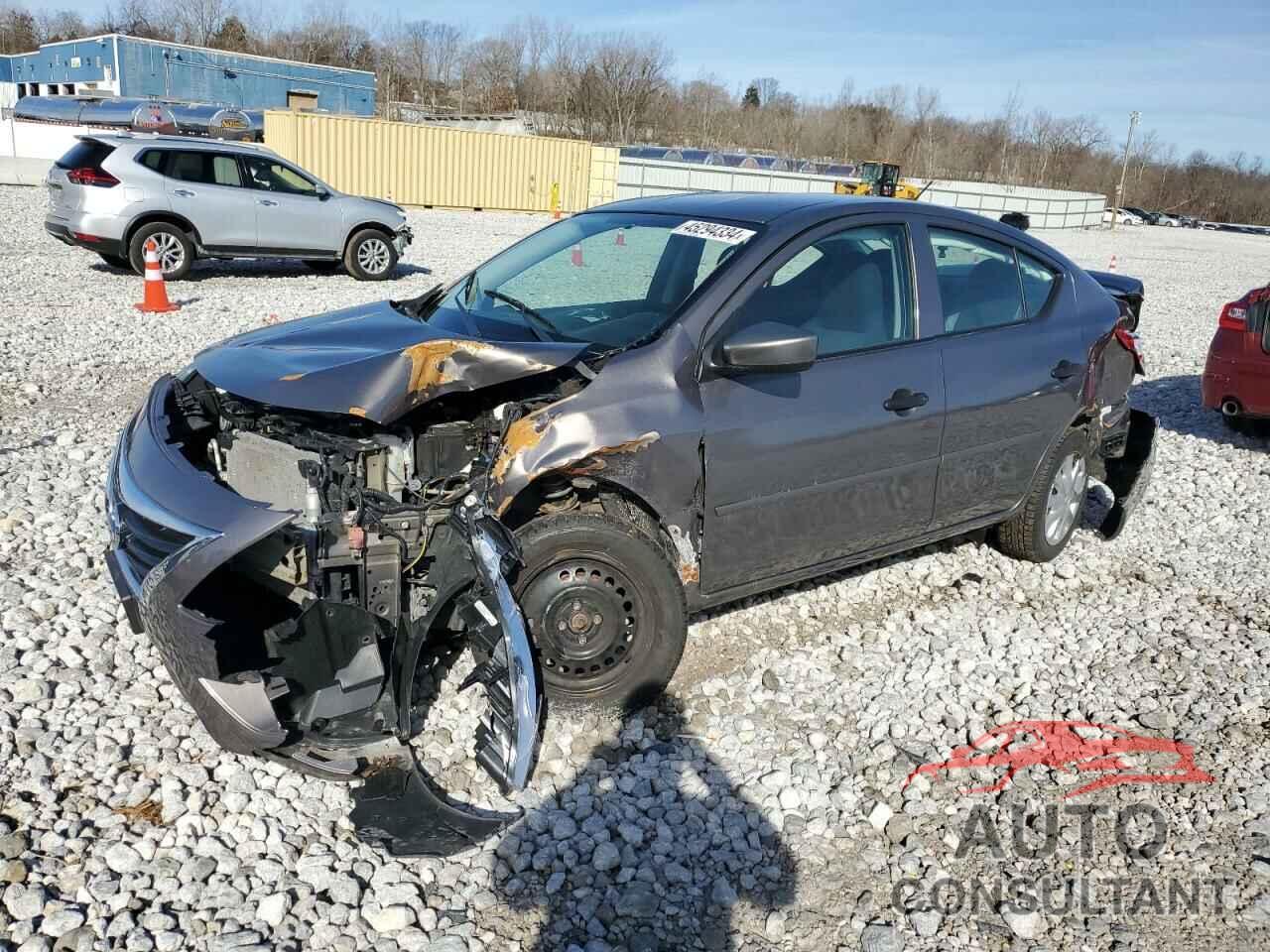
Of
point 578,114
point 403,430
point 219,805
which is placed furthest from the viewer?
point 578,114

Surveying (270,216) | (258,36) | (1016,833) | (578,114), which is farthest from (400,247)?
(258,36)

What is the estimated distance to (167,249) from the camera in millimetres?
12609

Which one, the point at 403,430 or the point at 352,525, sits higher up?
the point at 403,430

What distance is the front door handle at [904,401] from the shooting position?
13.5 ft

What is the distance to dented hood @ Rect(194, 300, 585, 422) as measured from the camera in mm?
3150

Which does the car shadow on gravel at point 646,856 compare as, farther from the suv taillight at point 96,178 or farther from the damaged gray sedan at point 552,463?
the suv taillight at point 96,178

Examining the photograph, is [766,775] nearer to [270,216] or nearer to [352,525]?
[352,525]

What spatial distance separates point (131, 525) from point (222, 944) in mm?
1360

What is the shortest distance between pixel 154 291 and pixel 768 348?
9060mm

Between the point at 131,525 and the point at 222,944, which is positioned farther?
the point at 131,525

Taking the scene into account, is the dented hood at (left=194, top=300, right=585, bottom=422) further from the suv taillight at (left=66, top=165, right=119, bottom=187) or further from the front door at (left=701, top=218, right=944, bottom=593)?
the suv taillight at (left=66, top=165, right=119, bottom=187)

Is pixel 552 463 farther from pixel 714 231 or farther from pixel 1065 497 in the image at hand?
pixel 1065 497

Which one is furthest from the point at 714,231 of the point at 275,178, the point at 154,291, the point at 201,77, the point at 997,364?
the point at 201,77

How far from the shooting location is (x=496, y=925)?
9.05 ft
